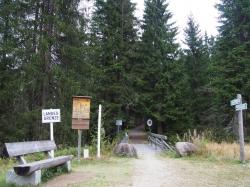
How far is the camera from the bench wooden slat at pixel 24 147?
6648 millimetres

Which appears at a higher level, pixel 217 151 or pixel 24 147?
pixel 24 147

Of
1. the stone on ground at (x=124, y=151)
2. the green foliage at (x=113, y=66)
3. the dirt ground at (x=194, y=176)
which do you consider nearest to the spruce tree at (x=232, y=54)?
the green foliage at (x=113, y=66)

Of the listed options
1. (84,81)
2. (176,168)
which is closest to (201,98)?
(84,81)

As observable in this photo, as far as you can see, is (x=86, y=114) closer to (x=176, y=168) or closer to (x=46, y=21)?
(x=176, y=168)

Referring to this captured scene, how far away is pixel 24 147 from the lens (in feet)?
24.2

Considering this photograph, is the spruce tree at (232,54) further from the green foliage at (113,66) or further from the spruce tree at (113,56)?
the spruce tree at (113,56)

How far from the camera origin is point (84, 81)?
2058 centimetres

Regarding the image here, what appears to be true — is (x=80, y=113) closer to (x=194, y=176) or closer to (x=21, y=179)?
(x=194, y=176)

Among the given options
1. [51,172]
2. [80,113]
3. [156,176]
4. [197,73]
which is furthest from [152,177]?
[197,73]

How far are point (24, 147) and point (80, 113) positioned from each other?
15.4 ft

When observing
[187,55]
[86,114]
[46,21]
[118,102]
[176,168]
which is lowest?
[176,168]

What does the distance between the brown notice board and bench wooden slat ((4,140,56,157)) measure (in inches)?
105

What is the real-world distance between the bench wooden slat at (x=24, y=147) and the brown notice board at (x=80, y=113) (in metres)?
2.66

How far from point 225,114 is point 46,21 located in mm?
18939
